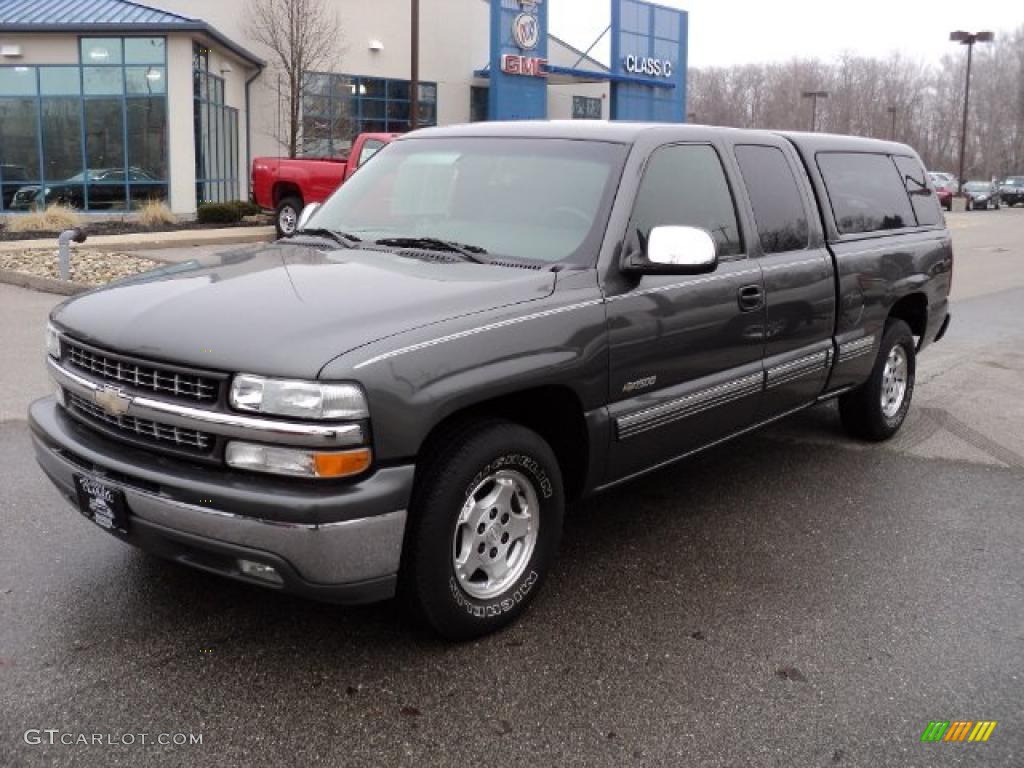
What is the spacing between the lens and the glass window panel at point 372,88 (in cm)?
3465

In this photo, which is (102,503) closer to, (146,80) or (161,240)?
(161,240)

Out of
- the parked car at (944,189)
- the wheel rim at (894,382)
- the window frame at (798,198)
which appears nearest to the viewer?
the window frame at (798,198)

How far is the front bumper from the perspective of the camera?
3.07 metres

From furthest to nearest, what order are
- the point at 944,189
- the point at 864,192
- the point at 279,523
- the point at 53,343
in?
the point at 944,189
the point at 864,192
the point at 53,343
the point at 279,523

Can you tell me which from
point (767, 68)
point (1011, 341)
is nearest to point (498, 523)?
point (1011, 341)

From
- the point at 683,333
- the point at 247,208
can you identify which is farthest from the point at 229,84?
the point at 683,333

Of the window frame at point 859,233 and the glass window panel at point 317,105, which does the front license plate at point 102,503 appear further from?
the glass window panel at point 317,105

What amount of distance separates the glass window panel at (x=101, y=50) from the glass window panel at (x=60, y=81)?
401 mm

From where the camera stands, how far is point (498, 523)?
12.1ft

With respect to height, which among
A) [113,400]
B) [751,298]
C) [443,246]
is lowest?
[113,400]

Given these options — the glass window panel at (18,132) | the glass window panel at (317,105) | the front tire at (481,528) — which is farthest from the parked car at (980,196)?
the front tire at (481,528)

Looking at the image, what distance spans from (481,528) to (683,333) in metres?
1.30

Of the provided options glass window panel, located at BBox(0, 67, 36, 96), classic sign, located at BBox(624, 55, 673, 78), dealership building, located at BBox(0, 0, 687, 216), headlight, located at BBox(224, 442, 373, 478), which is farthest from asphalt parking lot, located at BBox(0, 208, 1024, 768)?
classic sign, located at BBox(624, 55, 673, 78)

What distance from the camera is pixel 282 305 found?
3.46m
